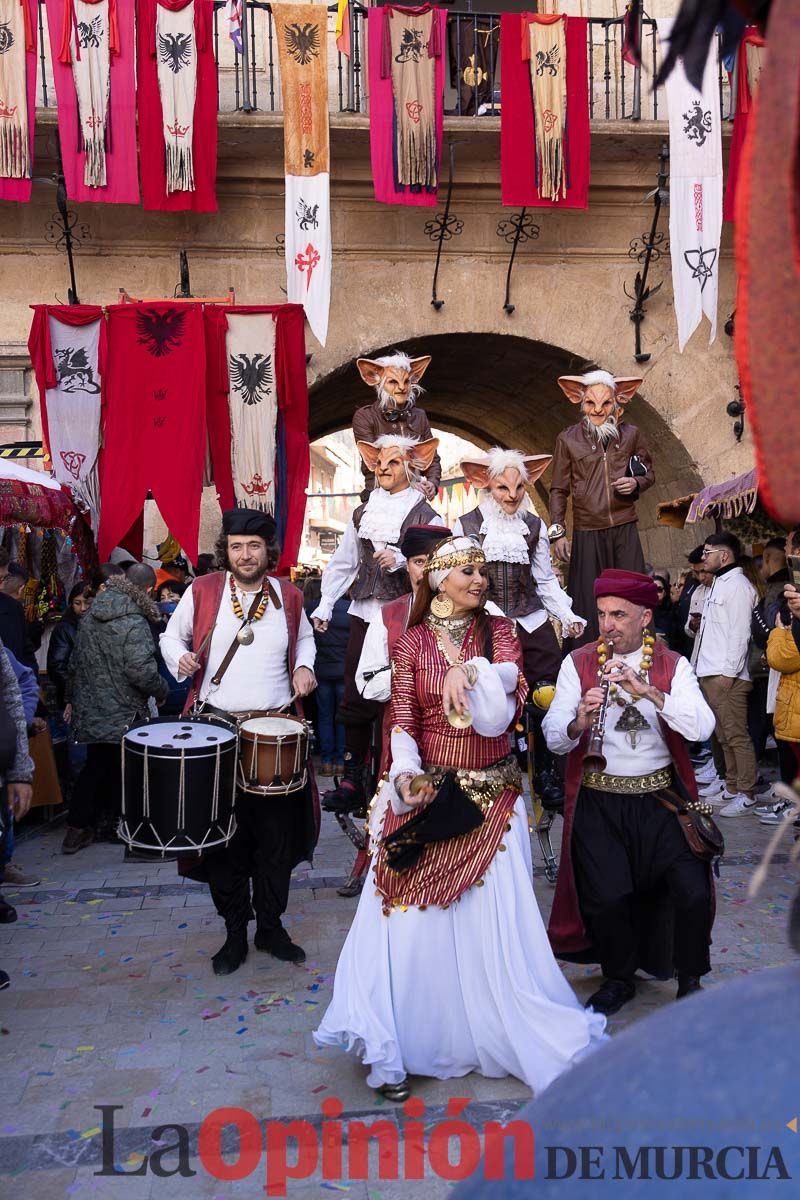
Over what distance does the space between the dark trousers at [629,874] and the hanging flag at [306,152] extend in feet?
23.6

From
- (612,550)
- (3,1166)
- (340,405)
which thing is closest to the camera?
(3,1166)

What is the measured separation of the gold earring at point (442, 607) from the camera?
4297 mm

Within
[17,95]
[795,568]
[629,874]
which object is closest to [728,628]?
[795,568]

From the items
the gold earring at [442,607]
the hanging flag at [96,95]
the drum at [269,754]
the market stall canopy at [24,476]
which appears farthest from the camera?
the hanging flag at [96,95]

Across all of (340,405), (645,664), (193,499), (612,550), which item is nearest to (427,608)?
(645,664)

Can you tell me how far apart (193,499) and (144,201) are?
10.4 feet

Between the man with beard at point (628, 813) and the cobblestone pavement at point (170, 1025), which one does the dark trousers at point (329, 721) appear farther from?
the man with beard at point (628, 813)

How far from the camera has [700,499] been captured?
35.0ft

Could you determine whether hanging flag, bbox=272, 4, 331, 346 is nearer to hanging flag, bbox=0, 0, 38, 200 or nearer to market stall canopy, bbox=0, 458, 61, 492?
hanging flag, bbox=0, 0, 38, 200

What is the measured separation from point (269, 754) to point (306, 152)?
781 cm

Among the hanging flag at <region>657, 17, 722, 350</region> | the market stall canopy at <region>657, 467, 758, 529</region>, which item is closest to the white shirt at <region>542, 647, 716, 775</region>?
the market stall canopy at <region>657, 467, 758, 529</region>

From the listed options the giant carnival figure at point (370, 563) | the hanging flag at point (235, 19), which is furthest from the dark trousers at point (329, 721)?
the hanging flag at point (235, 19)

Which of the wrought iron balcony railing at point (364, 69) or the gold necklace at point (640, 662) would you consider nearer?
the gold necklace at point (640, 662)

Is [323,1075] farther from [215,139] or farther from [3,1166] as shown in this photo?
[215,139]
